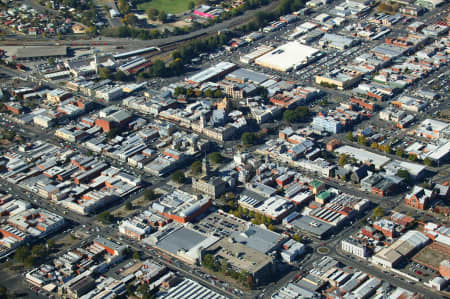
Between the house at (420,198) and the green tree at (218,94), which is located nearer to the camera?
the house at (420,198)

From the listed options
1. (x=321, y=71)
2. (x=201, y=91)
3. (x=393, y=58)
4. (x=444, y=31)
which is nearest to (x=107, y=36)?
(x=201, y=91)

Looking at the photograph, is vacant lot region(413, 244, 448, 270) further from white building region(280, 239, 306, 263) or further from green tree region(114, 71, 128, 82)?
green tree region(114, 71, 128, 82)

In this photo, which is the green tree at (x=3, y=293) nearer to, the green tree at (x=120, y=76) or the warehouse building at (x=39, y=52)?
the green tree at (x=120, y=76)

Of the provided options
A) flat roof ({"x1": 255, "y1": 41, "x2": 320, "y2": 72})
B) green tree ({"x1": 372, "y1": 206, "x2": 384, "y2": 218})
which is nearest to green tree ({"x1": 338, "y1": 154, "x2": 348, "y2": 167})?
green tree ({"x1": 372, "y1": 206, "x2": 384, "y2": 218})

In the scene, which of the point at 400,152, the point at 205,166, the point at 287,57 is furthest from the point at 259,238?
the point at 287,57

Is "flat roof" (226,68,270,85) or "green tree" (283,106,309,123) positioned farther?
"flat roof" (226,68,270,85)

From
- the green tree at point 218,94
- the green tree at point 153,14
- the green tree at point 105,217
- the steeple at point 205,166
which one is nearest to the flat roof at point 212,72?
the green tree at point 218,94
